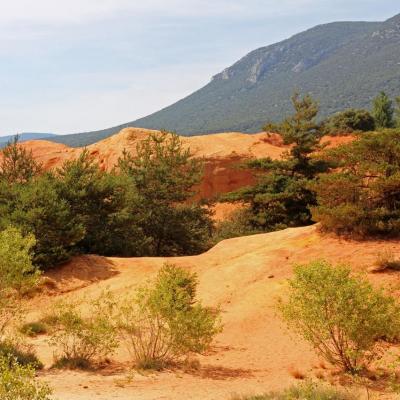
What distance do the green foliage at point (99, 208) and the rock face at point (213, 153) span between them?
52.3ft

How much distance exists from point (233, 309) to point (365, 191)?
695 cm

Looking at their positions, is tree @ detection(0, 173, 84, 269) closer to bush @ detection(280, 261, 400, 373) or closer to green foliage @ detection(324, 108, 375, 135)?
bush @ detection(280, 261, 400, 373)

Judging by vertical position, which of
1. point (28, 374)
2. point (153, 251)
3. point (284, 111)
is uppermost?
point (284, 111)

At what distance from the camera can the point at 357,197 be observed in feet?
62.3

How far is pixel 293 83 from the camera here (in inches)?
5640

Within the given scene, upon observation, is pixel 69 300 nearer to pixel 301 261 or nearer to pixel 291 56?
pixel 301 261

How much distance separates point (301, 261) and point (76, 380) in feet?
30.9

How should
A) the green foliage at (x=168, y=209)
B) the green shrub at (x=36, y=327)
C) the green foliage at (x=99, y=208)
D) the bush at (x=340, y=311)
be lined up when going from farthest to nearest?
the green foliage at (x=168, y=209) → the green foliage at (x=99, y=208) → the green shrub at (x=36, y=327) → the bush at (x=340, y=311)

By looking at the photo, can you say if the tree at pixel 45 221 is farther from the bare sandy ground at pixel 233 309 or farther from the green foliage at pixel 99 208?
the green foliage at pixel 99 208

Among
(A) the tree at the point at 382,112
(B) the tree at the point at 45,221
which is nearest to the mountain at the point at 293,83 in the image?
(A) the tree at the point at 382,112

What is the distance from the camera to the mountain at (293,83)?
11675 cm

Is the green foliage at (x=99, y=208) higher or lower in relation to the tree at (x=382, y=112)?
lower

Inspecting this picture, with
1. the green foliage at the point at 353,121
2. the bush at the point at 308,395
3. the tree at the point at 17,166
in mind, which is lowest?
the bush at the point at 308,395

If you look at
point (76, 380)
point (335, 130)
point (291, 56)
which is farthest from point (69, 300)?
point (291, 56)
